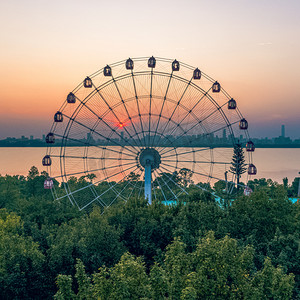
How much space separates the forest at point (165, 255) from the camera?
15.2 metres

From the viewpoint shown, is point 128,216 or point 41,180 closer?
point 128,216

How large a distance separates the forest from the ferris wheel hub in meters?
4.81

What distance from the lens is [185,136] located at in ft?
133

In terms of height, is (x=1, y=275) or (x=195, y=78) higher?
(x=195, y=78)

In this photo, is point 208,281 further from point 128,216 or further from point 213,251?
point 128,216

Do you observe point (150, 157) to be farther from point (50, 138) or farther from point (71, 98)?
point (50, 138)

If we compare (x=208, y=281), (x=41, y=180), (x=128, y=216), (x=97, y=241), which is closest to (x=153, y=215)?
(x=128, y=216)

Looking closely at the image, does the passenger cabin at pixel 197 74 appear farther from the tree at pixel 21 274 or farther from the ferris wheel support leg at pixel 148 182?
the tree at pixel 21 274

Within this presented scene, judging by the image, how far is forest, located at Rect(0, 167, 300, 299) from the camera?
15234mm

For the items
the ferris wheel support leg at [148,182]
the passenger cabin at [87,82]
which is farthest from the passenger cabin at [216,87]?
the passenger cabin at [87,82]

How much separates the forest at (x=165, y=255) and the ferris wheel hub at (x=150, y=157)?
4.81 m

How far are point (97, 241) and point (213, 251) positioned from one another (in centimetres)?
1123

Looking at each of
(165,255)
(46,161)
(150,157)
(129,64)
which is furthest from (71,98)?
(165,255)

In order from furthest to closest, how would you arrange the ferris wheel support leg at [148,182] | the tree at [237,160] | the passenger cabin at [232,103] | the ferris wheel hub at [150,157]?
the passenger cabin at [232,103]
the tree at [237,160]
the ferris wheel hub at [150,157]
the ferris wheel support leg at [148,182]
